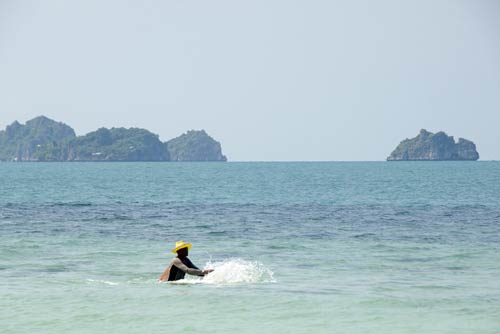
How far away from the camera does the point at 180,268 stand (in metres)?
21.3

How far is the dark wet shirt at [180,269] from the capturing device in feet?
69.3

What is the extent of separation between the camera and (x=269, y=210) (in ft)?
173

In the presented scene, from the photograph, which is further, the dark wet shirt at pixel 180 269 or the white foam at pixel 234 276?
the white foam at pixel 234 276

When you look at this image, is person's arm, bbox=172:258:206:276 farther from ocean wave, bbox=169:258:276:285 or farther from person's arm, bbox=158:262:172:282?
ocean wave, bbox=169:258:276:285

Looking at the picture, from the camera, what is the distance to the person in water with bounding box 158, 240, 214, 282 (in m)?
21.2

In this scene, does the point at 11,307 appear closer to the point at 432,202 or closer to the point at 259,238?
the point at 259,238

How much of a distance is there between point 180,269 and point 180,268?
0.04m

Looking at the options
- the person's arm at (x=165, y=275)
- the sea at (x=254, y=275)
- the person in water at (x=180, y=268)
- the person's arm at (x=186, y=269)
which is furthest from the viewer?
the person's arm at (x=165, y=275)

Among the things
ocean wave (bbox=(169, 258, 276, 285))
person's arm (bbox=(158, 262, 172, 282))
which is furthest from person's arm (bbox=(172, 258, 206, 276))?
ocean wave (bbox=(169, 258, 276, 285))

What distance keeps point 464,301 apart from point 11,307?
952cm

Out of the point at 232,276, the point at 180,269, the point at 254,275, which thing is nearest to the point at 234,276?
the point at 232,276

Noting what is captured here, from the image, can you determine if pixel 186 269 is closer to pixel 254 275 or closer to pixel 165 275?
pixel 165 275

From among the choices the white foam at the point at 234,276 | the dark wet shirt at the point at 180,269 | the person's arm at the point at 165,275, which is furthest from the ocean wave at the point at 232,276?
the person's arm at the point at 165,275

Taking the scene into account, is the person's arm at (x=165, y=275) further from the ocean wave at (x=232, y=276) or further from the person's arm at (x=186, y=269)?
the ocean wave at (x=232, y=276)
